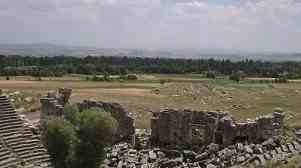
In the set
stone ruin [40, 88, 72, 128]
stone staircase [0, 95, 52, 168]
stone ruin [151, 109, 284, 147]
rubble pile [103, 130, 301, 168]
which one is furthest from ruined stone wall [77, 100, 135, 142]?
stone staircase [0, 95, 52, 168]

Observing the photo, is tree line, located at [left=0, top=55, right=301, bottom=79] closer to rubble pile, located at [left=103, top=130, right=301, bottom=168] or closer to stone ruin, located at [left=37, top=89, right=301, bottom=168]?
stone ruin, located at [left=37, top=89, right=301, bottom=168]

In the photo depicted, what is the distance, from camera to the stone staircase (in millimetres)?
31630

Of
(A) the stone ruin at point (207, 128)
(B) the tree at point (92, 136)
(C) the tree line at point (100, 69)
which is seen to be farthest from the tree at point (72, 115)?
(C) the tree line at point (100, 69)

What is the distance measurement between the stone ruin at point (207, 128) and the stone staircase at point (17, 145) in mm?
8400

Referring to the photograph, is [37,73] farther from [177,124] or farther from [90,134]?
[90,134]

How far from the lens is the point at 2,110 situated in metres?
35.9

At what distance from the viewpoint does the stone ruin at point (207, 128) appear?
35.5m

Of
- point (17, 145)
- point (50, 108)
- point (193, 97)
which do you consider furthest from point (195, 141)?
point (193, 97)

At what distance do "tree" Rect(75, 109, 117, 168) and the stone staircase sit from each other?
11.2ft

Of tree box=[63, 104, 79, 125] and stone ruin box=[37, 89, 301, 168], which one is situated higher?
tree box=[63, 104, 79, 125]

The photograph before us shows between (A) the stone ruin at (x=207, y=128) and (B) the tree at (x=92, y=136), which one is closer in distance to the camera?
(B) the tree at (x=92, y=136)

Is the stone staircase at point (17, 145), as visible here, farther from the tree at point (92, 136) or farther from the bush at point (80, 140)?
the tree at point (92, 136)

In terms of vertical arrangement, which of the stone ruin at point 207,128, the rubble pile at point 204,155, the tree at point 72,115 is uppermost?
the tree at point 72,115

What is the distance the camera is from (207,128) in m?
36.8
